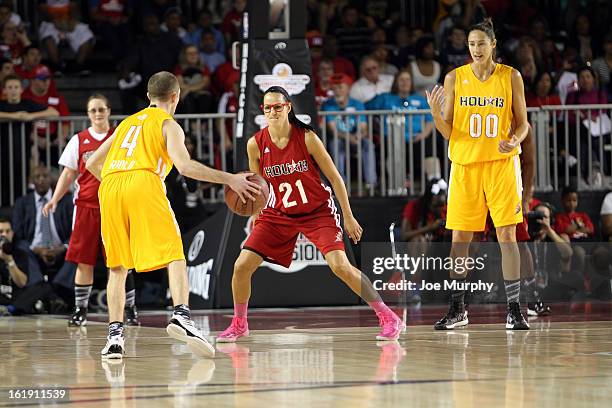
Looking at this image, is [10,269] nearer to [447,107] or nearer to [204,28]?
[204,28]

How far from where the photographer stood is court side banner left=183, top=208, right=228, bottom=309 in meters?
13.1

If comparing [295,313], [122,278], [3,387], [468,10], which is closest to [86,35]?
[468,10]

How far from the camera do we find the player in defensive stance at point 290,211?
9172 mm

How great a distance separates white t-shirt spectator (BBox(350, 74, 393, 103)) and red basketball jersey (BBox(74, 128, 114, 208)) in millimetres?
5024

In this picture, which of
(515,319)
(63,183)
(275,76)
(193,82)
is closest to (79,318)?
(63,183)

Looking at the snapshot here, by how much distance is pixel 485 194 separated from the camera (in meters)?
9.85

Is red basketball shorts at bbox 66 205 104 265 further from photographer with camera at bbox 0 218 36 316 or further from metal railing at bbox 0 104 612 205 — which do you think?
metal railing at bbox 0 104 612 205

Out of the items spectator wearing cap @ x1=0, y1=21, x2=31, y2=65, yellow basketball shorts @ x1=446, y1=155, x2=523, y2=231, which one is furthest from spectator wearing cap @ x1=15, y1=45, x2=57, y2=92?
yellow basketball shorts @ x1=446, y1=155, x2=523, y2=231

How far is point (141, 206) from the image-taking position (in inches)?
312

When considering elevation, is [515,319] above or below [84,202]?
below

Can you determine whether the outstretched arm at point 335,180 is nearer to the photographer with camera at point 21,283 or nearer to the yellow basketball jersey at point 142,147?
the yellow basketball jersey at point 142,147

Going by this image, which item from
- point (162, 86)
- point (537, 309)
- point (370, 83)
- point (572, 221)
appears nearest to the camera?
point (162, 86)

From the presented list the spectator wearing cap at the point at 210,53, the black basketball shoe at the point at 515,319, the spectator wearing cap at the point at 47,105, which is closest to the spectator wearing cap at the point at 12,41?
the spectator wearing cap at the point at 47,105

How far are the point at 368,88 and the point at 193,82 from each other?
7.13ft
